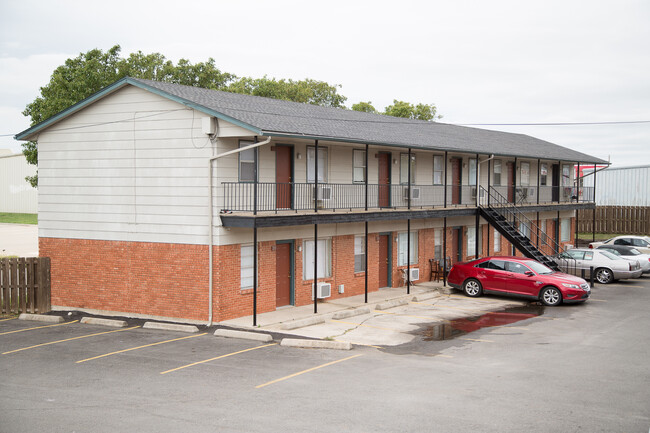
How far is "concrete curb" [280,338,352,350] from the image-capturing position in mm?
14766

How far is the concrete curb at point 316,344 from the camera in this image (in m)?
14.8

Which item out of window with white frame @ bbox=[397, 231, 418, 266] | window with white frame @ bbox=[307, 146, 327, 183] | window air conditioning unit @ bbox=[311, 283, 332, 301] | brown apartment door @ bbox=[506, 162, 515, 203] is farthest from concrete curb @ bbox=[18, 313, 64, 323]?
brown apartment door @ bbox=[506, 162, 515, 203]

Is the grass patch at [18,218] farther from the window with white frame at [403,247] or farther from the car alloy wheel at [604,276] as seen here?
the car alloy wheel at [604,276]

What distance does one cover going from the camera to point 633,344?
15492mm

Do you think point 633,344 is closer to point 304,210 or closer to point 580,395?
point 580,395

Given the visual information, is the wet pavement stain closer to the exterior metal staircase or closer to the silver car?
the exterior metal staircase

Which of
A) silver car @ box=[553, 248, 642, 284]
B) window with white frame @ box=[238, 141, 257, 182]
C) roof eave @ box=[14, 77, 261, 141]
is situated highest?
roof eave @ box=[14, 77, 261, 141]

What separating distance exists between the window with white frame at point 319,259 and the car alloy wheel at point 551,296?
24.7 feet

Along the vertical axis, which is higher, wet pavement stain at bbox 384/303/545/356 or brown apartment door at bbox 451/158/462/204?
brown apartment door at bbox 451/158/462/204

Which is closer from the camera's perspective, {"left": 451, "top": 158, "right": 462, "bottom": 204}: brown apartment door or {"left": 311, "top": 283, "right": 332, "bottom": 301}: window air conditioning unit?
{"left": 311, "top": 283, "right": 332, "bottom": 301}: window air conditioning unit

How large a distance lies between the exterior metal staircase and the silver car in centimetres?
79

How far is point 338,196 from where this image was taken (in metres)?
21.4

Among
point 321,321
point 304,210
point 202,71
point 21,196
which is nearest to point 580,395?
point 321,321

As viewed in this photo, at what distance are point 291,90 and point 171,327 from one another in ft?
123
